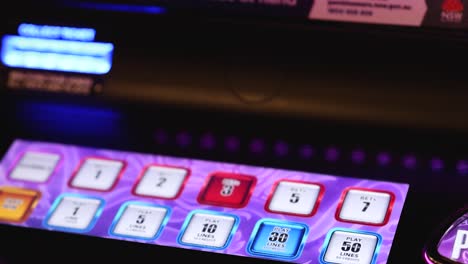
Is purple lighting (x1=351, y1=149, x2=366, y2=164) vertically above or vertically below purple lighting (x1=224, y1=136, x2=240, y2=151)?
below

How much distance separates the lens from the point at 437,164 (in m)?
0.92

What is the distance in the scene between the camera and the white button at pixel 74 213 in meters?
Result: 0.92

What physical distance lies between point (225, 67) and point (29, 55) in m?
0.25

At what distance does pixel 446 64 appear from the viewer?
3.04ft

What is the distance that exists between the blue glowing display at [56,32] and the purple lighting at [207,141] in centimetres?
18

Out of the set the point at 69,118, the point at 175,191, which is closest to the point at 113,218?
the point at 175,191

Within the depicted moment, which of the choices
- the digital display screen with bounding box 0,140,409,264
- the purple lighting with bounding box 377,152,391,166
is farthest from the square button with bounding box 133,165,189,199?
the purple lighting with bounding box 377,152,391,166

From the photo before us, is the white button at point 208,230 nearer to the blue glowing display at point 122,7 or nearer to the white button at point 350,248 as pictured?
the white button at point 350,248

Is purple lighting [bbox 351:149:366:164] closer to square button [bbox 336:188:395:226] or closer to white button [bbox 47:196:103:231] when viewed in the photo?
square button [bbox 336:188:395:226]

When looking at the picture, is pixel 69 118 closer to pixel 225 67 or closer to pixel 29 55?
pixel 29 55

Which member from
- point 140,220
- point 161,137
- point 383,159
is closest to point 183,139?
point 161,137

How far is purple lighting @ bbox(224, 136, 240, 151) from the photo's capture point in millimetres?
982

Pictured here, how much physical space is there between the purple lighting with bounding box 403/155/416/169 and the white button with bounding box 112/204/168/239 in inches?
10.4

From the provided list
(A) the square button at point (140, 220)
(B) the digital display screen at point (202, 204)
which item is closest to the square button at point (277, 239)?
(B) the digital display screen at point (202, 204)
